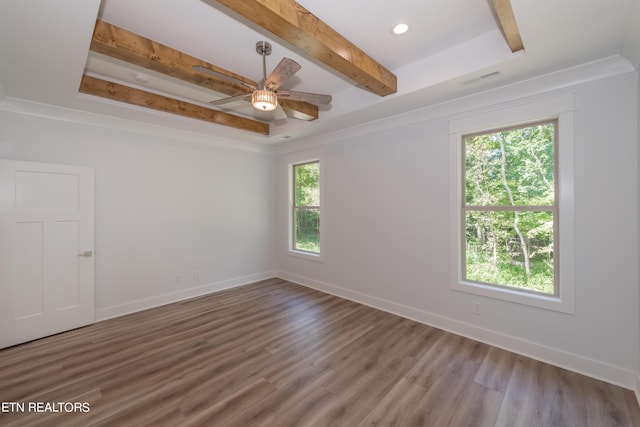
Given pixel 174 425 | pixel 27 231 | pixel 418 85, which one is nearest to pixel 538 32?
pixel 418 85

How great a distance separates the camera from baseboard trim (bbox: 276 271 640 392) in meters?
2.24

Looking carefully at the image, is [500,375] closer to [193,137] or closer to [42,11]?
[42,11]

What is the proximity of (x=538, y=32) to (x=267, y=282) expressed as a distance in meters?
4.91

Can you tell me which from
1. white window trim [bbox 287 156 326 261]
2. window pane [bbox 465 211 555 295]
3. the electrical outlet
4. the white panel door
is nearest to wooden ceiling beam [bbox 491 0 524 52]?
window pane [bbox 465 211 555 295]

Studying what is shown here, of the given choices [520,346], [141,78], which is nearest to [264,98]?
[141,78]

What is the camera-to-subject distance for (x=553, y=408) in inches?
78.0

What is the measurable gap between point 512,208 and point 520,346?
4.60ft

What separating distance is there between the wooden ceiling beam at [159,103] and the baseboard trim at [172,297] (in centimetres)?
267

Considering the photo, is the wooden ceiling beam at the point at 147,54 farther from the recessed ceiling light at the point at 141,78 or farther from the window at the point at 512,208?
the window at the point at 512,208

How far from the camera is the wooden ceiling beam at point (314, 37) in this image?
67.9 inches

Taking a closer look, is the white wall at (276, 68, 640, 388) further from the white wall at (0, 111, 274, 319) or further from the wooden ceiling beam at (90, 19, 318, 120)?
the wooden ceiling beam at (90, 19, 318, 120)

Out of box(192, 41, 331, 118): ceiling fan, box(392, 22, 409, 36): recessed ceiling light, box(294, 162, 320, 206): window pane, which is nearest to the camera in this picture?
box(192, 41, 331, 118): ceiling fan

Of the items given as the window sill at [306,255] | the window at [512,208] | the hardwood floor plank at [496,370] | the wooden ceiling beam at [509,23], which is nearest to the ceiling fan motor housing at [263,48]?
the wooden ceiling beam at [509,23]

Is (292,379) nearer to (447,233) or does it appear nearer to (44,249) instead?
(447,233)
